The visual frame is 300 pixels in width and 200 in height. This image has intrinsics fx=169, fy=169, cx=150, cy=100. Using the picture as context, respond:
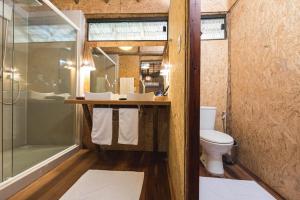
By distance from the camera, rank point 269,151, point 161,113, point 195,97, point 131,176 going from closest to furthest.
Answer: point 195,97 < point 269,151 < point 131,176 < point 161,113

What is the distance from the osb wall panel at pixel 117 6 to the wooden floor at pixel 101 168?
237 cm

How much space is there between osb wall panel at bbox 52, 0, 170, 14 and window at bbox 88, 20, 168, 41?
0.18 metres

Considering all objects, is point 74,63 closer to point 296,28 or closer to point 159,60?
point 159,60

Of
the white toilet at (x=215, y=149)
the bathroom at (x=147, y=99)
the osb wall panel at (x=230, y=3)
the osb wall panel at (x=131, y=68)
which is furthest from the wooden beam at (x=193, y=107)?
the osb wall panel at (x=230, y=3)

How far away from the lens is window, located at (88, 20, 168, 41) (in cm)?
289

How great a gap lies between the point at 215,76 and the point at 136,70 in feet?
4.22

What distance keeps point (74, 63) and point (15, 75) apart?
0.85m

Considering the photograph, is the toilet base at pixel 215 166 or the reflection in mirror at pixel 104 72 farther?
the reflection in mirror at pixel 104 72

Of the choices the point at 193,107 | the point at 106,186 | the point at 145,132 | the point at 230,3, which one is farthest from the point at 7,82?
the point at 230,3

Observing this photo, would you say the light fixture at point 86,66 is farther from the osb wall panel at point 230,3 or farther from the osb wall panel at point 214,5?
the osb wall panel at point 230,3

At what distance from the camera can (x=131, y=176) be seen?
6.30 ft

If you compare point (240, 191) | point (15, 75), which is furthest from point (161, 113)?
point (15, 75)

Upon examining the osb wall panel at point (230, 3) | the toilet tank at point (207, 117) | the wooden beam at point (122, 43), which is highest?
the osb wall panel at point (230, 3)

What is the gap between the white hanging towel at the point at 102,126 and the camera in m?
2.33
